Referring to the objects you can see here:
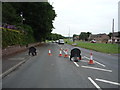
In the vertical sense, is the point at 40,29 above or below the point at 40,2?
below

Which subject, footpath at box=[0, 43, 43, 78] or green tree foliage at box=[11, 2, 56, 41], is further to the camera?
green tree foliage at box=[11, 2, 56, 41]

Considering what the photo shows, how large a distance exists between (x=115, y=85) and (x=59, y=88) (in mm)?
2195

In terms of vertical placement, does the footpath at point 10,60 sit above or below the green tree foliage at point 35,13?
below

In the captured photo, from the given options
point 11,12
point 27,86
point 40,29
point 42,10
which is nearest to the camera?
point 27,86

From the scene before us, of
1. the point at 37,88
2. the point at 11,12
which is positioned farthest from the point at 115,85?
the point at 11,12

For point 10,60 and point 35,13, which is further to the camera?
point 35,13

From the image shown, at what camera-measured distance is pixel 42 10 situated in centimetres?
3781

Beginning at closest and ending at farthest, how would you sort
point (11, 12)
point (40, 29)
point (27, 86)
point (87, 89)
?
point (87, 89) → point (27, 86) → point (11, 12) → point (40, 29)

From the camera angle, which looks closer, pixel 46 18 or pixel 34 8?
pixel 34 8

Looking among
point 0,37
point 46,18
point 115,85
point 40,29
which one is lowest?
point 115,85

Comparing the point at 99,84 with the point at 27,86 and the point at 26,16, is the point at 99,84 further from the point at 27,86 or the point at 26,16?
the point at 26,16

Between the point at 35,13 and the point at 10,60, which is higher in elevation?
the point at 35,13

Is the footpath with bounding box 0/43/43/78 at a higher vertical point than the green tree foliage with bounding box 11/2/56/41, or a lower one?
lower

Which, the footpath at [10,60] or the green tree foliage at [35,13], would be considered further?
the green tree foliage at [35,13]
